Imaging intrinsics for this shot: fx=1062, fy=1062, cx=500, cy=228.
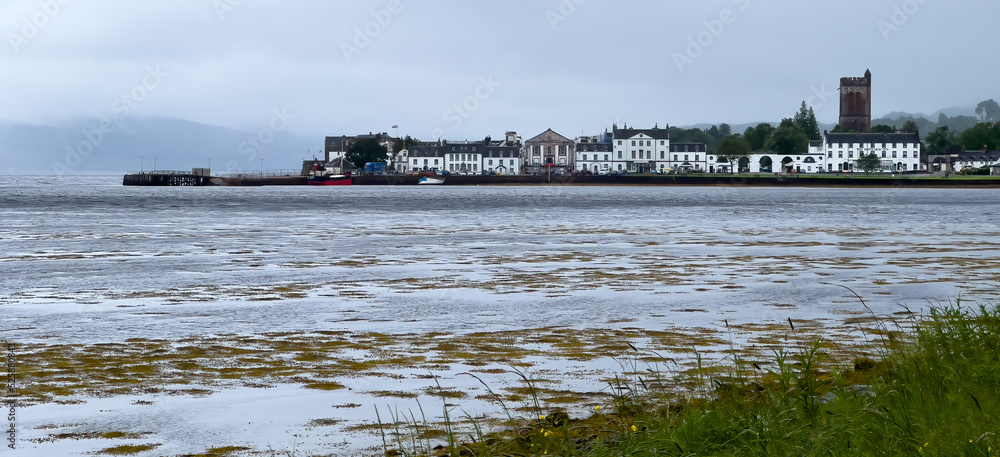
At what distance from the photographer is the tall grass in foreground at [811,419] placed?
7914mm

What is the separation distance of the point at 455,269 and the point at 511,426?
1801 centimetres

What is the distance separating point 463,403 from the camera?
12.2 metres

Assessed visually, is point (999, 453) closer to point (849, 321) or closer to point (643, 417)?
point (643, 417)

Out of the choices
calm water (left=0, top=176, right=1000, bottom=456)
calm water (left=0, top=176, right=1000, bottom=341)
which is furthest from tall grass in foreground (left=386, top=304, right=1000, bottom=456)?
calm water (left=0, top=176, right=1000, bottom=341)

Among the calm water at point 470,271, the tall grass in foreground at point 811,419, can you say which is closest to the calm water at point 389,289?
the calm water at point 470,271

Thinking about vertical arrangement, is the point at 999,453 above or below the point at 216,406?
above

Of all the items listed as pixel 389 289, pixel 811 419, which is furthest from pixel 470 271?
pixel 811 419

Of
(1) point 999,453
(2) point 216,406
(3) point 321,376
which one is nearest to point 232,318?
(3) point 321,376

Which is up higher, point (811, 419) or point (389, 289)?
point (811, 419)

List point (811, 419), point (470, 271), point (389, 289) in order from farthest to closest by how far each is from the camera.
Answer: point (470, 271), point (389, 289), point (811, 419)

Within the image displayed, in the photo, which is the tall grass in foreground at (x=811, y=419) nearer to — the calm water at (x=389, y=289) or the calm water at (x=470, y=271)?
the calm water at (x=389, y=289)

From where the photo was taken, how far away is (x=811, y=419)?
28.8ft

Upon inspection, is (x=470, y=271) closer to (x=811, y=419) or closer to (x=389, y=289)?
(x=389, y=289)

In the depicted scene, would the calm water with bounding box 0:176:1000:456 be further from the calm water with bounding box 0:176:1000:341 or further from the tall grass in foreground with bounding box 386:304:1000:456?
the tall grass in foreground with bounding box 386:304:1000:456
